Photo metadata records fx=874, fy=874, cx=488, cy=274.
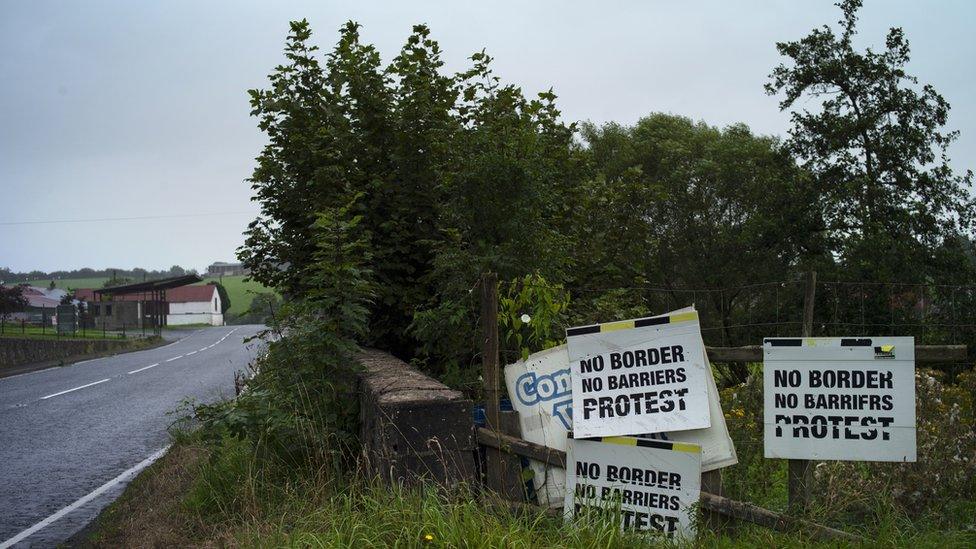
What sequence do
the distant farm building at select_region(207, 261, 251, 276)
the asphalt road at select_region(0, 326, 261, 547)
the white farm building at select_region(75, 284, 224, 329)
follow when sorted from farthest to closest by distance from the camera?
the distant farm building at select_region(207, 261, 251, 276) → the white farm building at select_region(75, 284, 224, 329) → the asphalt road at select_region(0, 326, 261, 547)

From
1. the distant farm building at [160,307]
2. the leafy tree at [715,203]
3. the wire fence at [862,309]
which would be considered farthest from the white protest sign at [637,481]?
the distant farm building at [160,307]

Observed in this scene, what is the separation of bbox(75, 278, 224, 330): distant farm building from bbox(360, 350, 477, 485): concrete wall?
243ft

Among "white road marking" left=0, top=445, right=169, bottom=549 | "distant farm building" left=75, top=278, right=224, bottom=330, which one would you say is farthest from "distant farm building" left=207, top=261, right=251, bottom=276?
"white road marking" left=0, top=445, right=169, bottom=549

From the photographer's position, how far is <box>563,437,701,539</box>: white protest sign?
499cm

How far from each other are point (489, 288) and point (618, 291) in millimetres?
2493

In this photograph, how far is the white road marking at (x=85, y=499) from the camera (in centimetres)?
717

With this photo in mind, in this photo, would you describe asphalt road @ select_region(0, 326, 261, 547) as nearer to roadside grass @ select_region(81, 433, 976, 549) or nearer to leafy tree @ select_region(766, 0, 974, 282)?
roadside grass @ select_region(81, 433, 976, 549)

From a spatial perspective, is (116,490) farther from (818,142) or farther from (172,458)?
(818,142)

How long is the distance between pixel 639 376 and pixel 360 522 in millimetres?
1876

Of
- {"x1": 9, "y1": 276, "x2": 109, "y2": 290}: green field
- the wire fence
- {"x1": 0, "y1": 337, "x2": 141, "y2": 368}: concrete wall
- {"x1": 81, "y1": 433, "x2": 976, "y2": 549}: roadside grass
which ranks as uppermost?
{"x1": 9, "y1": 276, "x2": 109, "y2": 290}: green field

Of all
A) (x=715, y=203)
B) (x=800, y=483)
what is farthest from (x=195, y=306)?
(x=800, y=483)

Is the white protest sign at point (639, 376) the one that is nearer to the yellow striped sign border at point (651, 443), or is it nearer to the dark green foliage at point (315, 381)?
the yellow striped sign border at point (651, 443)

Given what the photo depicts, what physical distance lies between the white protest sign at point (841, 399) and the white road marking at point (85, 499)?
5947 millimetres

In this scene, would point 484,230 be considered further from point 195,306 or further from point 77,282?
point 77,282
